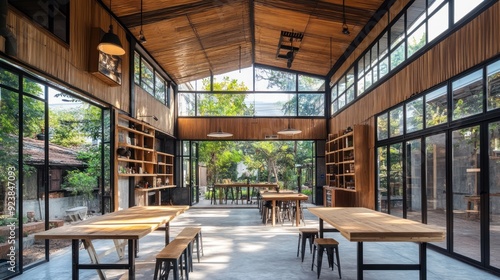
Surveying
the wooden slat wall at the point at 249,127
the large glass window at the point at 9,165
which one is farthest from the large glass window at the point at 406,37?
the large glass window at the point at 9,165

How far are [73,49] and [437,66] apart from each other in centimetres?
564

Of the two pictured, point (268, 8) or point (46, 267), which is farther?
point (268, 8)

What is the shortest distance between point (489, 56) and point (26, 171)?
6.00 metres

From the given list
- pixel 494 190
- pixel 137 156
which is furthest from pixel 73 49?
pixel 494 190

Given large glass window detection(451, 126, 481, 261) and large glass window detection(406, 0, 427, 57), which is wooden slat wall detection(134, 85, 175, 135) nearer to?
large glass window detection(406, 0, 427, 57)

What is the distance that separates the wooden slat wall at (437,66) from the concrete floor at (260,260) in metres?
2.64

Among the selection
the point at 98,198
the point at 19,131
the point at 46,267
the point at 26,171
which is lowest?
the point at 46,267

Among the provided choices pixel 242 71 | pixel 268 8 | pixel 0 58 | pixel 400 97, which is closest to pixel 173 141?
pixel 242 71

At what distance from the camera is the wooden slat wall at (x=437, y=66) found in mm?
4543

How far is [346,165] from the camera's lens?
34.7 ft

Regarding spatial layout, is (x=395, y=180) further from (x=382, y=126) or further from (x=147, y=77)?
(x=147, y=77)

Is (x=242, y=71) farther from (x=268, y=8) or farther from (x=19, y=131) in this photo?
(x=19, y=131)

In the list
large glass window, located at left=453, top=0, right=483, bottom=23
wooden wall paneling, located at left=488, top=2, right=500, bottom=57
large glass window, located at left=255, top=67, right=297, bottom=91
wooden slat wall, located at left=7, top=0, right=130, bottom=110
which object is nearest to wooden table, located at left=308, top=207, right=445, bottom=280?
wooden wall paneling, located at left=488, top=2, right=500, bottom=57

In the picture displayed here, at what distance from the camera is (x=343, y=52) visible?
11.0 metres
